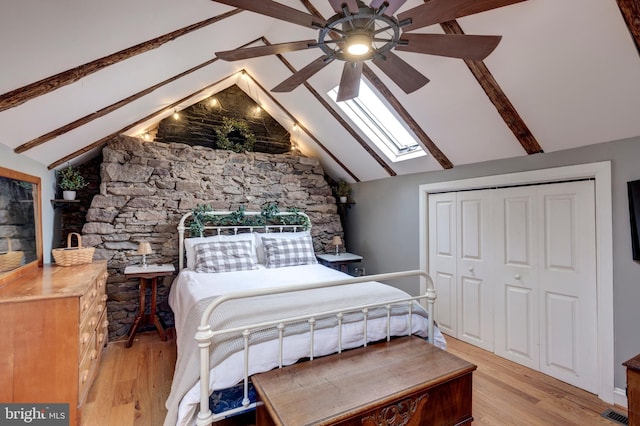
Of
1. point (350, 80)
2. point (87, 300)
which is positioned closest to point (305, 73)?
point (350, 80)

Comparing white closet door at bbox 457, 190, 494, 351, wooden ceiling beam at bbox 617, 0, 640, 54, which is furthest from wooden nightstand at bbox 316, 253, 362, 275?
wooden ceiling beam at bbox 617, 0, 640, 54

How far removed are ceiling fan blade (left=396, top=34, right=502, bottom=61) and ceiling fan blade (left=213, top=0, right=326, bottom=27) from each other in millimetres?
476

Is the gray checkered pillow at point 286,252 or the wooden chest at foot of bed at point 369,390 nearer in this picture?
the wooden chest at foot of bed at point 369,390

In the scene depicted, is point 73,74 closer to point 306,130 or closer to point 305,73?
point 305,73

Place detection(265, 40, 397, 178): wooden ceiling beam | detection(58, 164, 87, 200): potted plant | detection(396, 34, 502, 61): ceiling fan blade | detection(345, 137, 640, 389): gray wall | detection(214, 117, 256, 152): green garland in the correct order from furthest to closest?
detection(214, 117, 256, 152): green garland → detection(265, 40, 397, 178): wooden ceiling beam → detection(58, 164, 87, 200): potted plant → detection(345, 137, 640, 389): gray wall → detection(396, 34, 502, 61): ceiling fan blade

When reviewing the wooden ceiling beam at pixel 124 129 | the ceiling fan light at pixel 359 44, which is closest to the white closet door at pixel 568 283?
the ceiling fan light at pixel 359 44

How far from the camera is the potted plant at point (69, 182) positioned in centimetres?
337

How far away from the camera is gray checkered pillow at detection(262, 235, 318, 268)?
379 cm

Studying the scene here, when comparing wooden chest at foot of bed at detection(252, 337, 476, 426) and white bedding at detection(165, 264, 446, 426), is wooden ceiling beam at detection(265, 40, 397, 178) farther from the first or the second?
wooden chest at foot of bed at detection(252, 337, 476, 426)

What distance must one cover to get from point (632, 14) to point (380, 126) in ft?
7.73

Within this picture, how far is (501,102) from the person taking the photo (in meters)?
2.50

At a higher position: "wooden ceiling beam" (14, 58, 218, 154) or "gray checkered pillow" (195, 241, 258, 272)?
"wooden ceiling beam" (14, 58, 218, 154)

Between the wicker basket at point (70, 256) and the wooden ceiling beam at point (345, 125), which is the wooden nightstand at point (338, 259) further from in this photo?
the wicker basket at point (70, 256)

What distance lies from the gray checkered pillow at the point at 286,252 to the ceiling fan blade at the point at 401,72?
2.42 m
